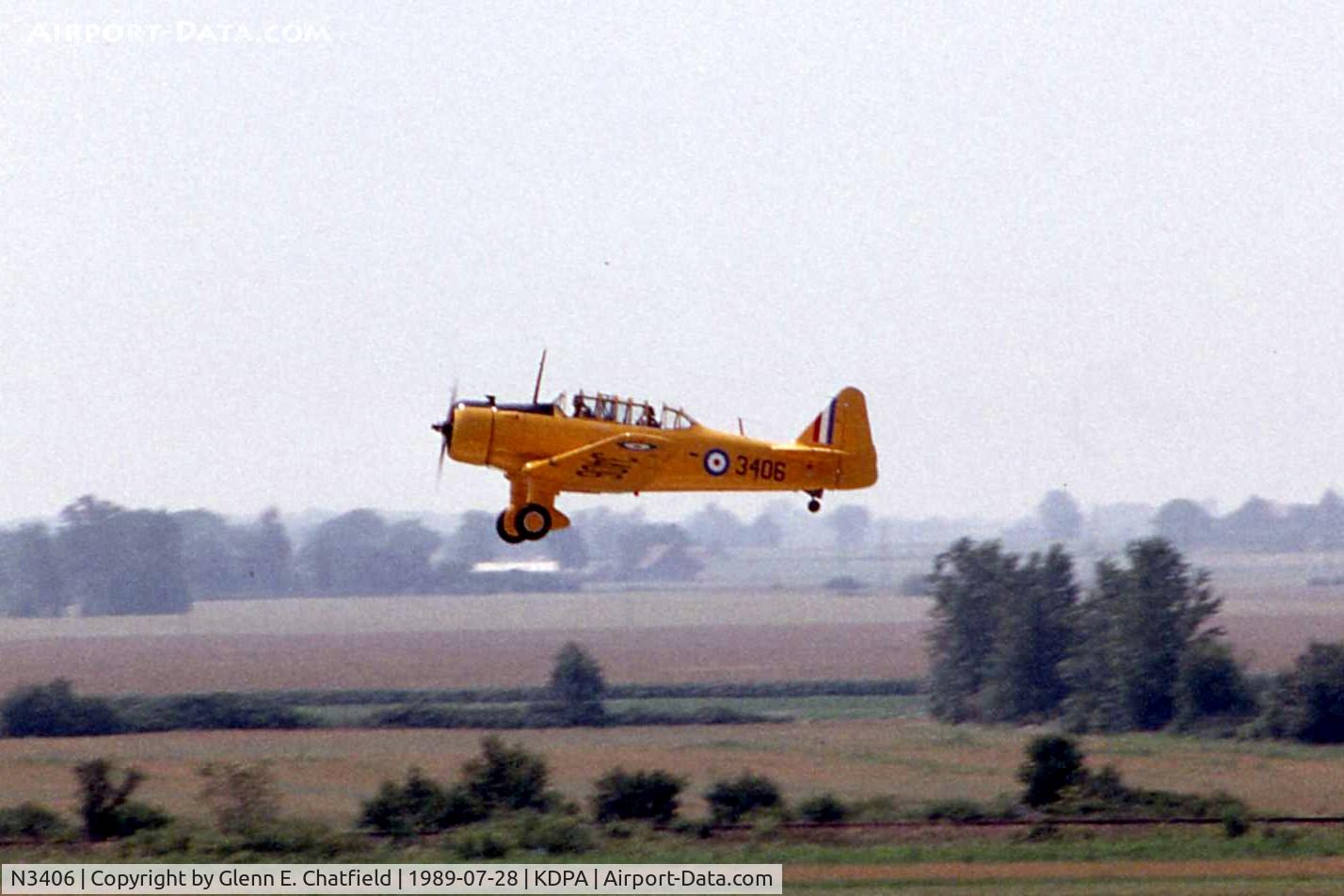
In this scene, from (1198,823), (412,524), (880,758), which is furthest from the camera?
(412,524)

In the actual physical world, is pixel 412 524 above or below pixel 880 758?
above

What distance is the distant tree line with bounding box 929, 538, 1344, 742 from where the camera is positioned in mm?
53594

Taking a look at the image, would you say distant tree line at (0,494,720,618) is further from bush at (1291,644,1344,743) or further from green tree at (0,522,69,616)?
bush at (1291,644,1344,743)

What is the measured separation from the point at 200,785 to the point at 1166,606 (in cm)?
3749

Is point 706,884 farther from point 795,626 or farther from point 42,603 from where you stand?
point 42,603

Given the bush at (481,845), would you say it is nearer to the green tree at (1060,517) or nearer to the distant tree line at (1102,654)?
the distant tree line at (1102,654)

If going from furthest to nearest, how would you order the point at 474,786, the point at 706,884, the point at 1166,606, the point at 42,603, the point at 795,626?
1. the point at 42,603
2. the point at 795,626
3. the point at 1166,606
4. the point at 474,786
5. the point at 706,884

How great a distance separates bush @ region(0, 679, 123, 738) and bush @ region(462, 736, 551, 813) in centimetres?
1754

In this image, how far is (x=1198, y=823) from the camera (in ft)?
106

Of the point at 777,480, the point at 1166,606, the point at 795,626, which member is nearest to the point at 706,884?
the point at 777,480

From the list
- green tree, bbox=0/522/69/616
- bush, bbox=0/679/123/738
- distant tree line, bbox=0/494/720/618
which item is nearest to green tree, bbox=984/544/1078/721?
bush, bbox=0/679/123/738

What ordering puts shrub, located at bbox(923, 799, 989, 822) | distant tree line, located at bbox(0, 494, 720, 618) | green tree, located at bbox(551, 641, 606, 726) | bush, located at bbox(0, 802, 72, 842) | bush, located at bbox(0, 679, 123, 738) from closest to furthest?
bush, located at bbox(0, 802, 72, 842) → shrub, located at bbox(923, 799, 989, 822) → bush, located at bbox(0, 679, 123, 738) → green tree, located at bbox(551, 641, 606, 726) → distant tree line, located at bbox(0, 494, 720, 618)

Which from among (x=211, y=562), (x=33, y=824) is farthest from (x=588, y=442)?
(x=211, y=562)

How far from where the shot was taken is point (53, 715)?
5103 cm
